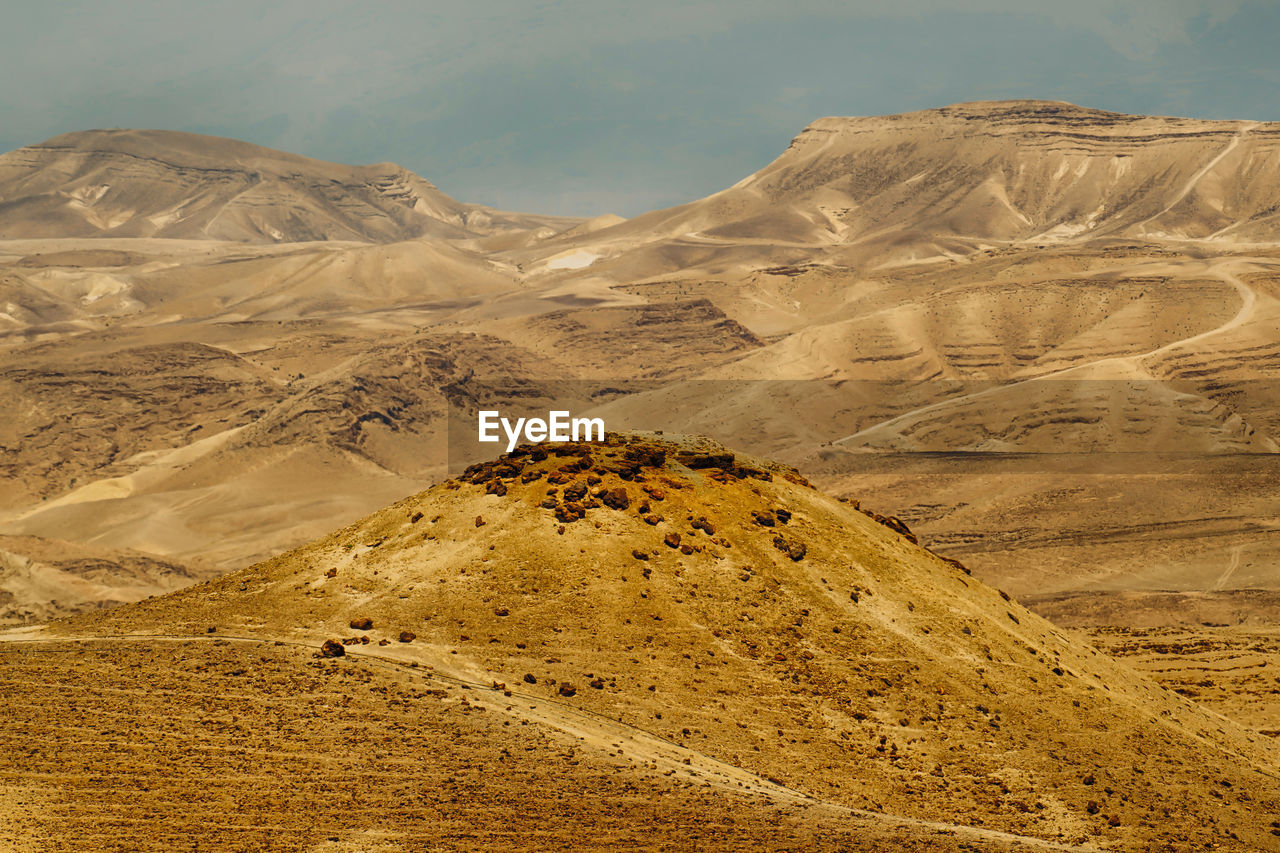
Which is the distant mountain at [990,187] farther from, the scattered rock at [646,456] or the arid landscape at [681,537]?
the scattered rock at [646,456]

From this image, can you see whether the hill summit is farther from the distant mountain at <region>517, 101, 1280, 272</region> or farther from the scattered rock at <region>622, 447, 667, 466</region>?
the distant mountain at <region>517, 101, 1280, 272</region>

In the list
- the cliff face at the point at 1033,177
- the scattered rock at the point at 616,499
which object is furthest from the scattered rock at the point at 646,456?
the cliff face at the point at 1033,177

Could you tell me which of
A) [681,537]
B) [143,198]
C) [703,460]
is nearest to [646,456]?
[703,460]

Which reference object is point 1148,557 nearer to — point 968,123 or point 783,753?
point 783,753

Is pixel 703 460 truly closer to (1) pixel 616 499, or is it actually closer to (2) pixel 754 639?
(1) pixel 616 499

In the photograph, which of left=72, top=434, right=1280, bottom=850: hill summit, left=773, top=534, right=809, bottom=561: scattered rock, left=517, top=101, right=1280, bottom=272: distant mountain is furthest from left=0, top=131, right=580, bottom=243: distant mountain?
left=773, top=534, right=809, bottom=561: scattered rock
